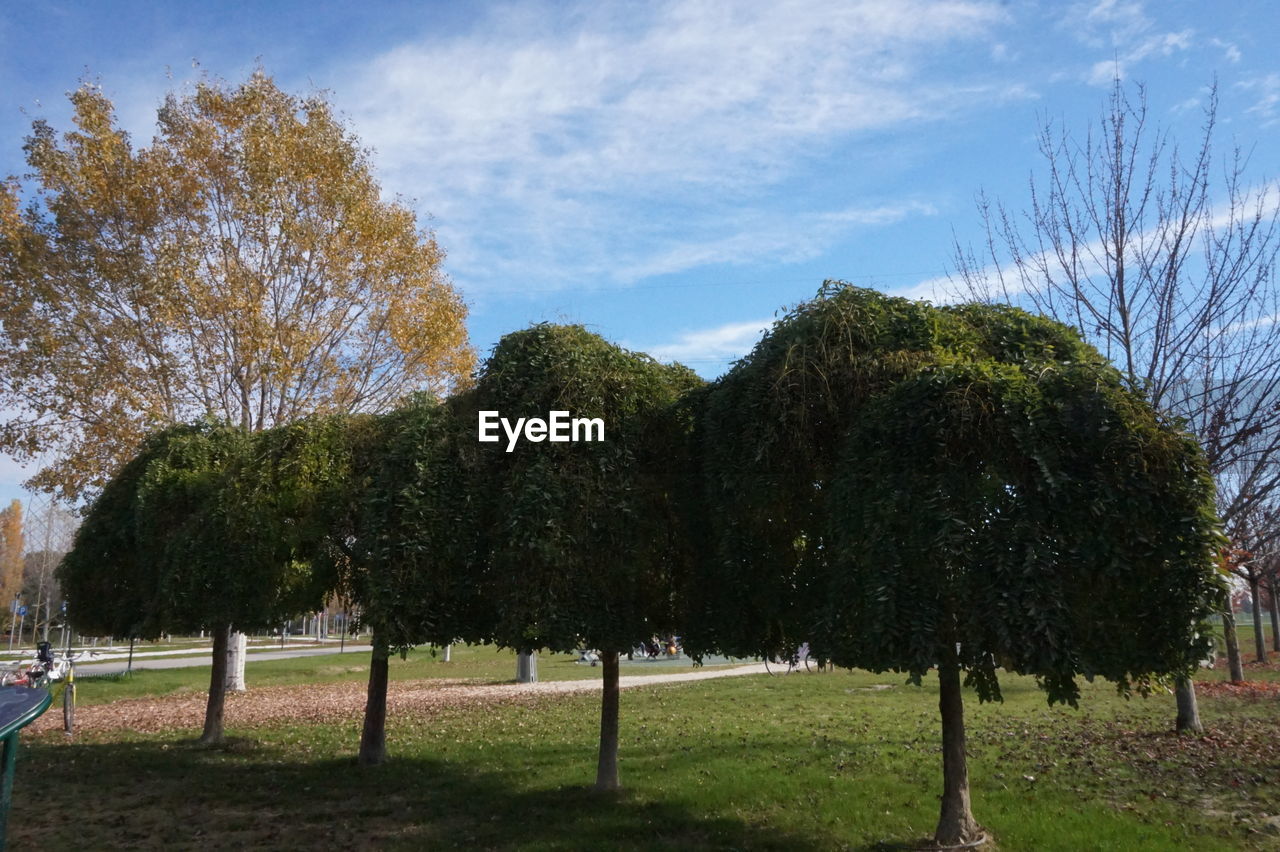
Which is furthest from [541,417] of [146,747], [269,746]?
[146,747]

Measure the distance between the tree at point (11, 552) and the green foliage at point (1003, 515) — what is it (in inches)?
2496

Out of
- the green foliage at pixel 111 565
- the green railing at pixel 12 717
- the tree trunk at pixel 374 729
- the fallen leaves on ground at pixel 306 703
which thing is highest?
the green foliage at pixel 111 565

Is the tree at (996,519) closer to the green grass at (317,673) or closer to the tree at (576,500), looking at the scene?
the tree at (576,500)

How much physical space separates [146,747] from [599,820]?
8.80 m

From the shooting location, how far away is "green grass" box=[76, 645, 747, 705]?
77.8 ft

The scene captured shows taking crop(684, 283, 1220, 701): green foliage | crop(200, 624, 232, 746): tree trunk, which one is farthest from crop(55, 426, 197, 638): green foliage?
crop(684, 283, 1220, 701): green foliage

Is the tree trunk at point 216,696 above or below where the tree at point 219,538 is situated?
below

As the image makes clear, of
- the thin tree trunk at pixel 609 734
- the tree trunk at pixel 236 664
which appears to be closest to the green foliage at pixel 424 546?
the thin tree trunk at pixel 609 734

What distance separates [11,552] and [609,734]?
2578 inches

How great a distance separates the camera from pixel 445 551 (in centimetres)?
891

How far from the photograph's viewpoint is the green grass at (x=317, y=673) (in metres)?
23.7

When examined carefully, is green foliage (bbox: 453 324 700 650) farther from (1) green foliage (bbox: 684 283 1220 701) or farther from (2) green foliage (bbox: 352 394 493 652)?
(1) green foliage (bbox: 684 283 1220 701)

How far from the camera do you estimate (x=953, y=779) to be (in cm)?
726

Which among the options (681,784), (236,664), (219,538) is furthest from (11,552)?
(681,784)
